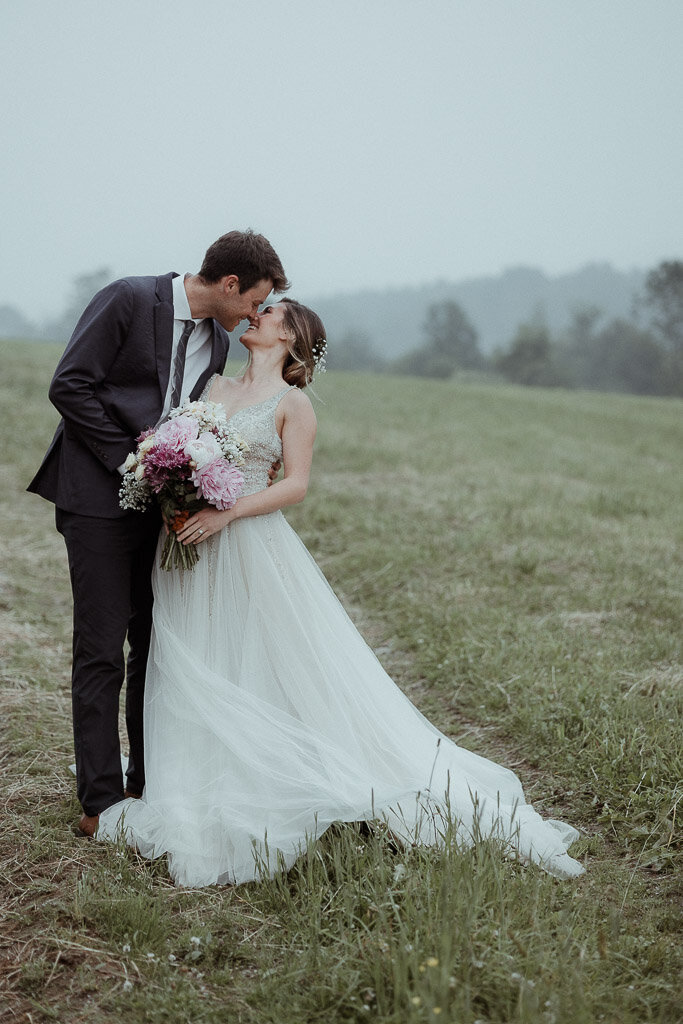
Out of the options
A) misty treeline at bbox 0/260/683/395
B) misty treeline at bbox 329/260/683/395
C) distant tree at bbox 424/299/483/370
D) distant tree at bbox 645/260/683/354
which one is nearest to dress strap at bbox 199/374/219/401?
misty treeline at bbox 0/260/683/395

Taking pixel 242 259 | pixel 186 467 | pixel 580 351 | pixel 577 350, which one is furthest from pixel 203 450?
pixel 577 350

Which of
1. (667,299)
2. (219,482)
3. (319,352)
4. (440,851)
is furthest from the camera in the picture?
(667,299)

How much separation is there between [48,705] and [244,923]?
265 centimetres

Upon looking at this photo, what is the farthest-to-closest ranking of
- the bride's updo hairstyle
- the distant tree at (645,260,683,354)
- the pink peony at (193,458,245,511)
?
the distant tree at (645,260,683,354) → the bride's updo hairstyle → the pink peony at (193,458,245,511)

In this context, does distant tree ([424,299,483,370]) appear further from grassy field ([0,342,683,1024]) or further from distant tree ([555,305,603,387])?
grassy field ([0,342,683,1024])

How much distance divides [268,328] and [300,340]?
0.16 metres

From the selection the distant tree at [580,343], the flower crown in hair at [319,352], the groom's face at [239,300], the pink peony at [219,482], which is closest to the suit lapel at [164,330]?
the groom's face at [239,300]

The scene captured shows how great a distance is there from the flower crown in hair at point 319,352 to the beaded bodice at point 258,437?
246mm

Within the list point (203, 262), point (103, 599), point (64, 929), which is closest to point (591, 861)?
point (64, 929)

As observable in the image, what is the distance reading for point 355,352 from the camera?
89.9m

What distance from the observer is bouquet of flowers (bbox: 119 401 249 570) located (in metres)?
3.67

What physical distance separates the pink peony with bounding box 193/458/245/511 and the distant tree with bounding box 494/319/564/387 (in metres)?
65.7

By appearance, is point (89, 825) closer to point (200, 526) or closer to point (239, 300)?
point (200, 526)

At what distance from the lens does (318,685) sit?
399cm
